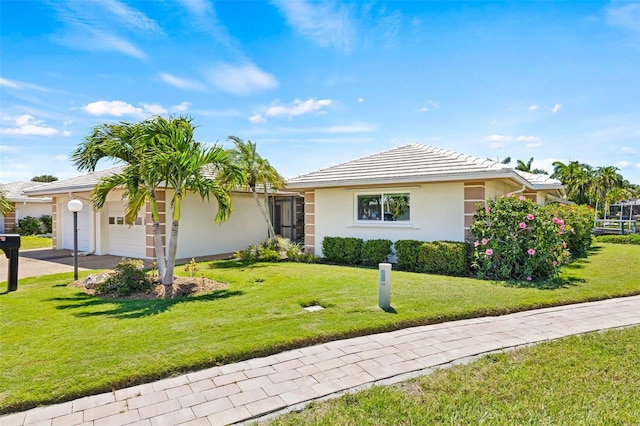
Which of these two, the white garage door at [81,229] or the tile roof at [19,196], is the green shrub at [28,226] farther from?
the white garage door at [81,229]

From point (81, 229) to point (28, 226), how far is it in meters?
15.6

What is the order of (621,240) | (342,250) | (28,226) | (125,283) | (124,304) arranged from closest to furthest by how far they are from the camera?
(124,304)
(125,283)
(342,250)
(621,240)
(28,226)

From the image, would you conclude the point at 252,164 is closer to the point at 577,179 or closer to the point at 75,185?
the point at 75,185

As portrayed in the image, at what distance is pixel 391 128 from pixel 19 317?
15979 mm

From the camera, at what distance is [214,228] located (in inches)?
691

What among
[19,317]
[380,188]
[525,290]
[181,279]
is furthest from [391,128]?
[19,317]

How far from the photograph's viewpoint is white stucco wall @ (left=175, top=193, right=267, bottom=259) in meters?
16.3

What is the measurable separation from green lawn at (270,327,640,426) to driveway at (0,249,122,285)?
1241 cm

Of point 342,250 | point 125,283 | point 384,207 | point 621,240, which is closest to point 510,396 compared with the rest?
point 125,283

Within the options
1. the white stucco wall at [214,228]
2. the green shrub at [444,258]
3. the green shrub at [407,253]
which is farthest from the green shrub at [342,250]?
the white stucco wall at [214,228]

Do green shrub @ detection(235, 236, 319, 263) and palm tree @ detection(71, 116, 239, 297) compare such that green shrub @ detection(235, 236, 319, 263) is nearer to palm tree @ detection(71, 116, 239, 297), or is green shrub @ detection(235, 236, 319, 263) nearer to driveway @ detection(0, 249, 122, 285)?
driveway @ detection(0, 249, 122, 285)

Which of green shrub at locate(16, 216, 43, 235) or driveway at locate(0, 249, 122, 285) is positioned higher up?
green shrub at locate(16, 216, 43, 235)

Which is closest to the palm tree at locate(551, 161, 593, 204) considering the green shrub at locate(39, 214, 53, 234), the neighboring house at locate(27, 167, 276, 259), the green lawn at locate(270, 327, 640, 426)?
the neighboring house at locate(27, 167, 276, 259)

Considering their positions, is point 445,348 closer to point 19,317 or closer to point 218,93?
point 19,317
